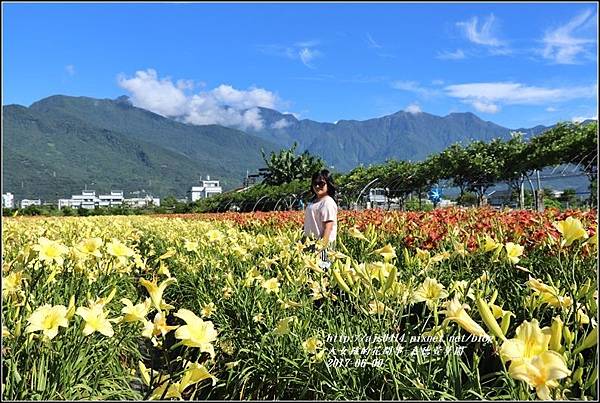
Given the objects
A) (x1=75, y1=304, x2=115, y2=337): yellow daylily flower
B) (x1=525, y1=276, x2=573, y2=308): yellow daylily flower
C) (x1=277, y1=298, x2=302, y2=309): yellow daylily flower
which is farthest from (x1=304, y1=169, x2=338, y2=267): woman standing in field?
(x1=75, y1=304, x2=115, y2=337): yellow daylily flower

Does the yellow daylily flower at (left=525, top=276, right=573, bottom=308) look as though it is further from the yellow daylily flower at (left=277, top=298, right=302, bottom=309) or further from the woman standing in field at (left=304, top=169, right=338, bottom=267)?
the woman standing in field at (left=304, top=169, right=338, bottom=267)

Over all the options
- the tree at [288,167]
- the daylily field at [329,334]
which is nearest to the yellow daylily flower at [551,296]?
the daylily field at [329,334]

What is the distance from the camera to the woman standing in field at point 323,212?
4.21 meters

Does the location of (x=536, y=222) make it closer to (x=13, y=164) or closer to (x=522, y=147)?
(x=522, y=147)

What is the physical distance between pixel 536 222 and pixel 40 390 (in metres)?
3.91

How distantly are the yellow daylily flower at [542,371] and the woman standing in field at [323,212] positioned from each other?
2950mm

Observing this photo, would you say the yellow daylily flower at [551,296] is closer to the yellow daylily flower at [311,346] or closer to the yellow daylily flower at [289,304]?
the yellow daylily flower at [311,346]

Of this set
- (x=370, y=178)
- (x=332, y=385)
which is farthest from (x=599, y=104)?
(x=370, y=178)

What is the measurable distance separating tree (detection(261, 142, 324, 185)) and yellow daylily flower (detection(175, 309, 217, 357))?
111 ft

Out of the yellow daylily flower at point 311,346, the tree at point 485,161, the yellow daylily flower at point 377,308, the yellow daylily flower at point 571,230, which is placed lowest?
the yellow daylily flower at point 311,346

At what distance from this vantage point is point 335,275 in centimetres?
215

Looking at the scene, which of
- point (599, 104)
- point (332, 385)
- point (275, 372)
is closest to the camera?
point (599, 104)

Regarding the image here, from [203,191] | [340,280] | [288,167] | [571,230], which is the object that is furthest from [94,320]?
[203,191]

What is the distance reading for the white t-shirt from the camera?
4223 millimetres
